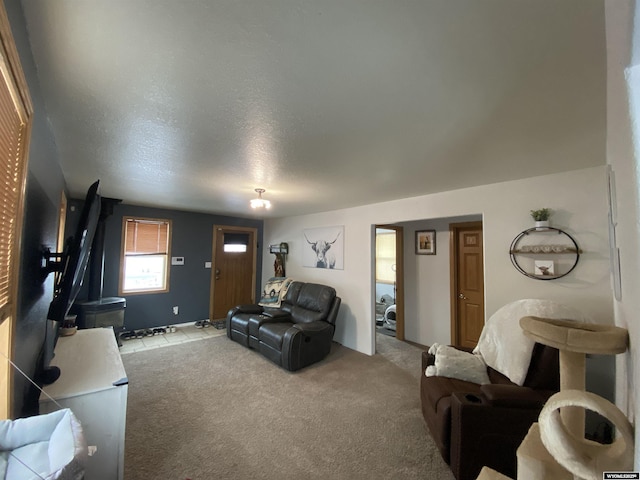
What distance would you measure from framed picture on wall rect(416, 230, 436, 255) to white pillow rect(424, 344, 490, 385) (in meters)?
2.24

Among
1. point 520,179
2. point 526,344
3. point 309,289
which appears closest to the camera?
point 526,344

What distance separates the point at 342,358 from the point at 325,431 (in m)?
1.59

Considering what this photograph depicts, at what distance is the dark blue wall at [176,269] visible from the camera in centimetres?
447

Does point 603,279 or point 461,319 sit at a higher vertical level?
point 603,279

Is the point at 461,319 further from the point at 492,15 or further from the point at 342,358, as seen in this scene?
the point at 492,15

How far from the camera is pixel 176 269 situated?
5.09 meters

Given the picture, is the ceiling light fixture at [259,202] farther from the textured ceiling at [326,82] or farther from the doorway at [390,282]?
the doorway at [390,282]

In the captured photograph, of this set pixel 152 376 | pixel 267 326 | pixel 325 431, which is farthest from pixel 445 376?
pixel 152 376

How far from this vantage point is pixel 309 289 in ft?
14.5

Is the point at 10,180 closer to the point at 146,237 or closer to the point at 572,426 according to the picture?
the point at 572,426

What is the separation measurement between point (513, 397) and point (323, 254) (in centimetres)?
338

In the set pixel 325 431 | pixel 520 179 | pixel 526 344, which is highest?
pixel 520 179

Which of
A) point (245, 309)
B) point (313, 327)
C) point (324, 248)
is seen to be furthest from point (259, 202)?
point (245, 309)

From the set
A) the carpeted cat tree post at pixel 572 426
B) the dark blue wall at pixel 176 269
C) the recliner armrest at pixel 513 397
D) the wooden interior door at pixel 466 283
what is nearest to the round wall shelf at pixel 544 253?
the recliner armrest at pixel 513 397
